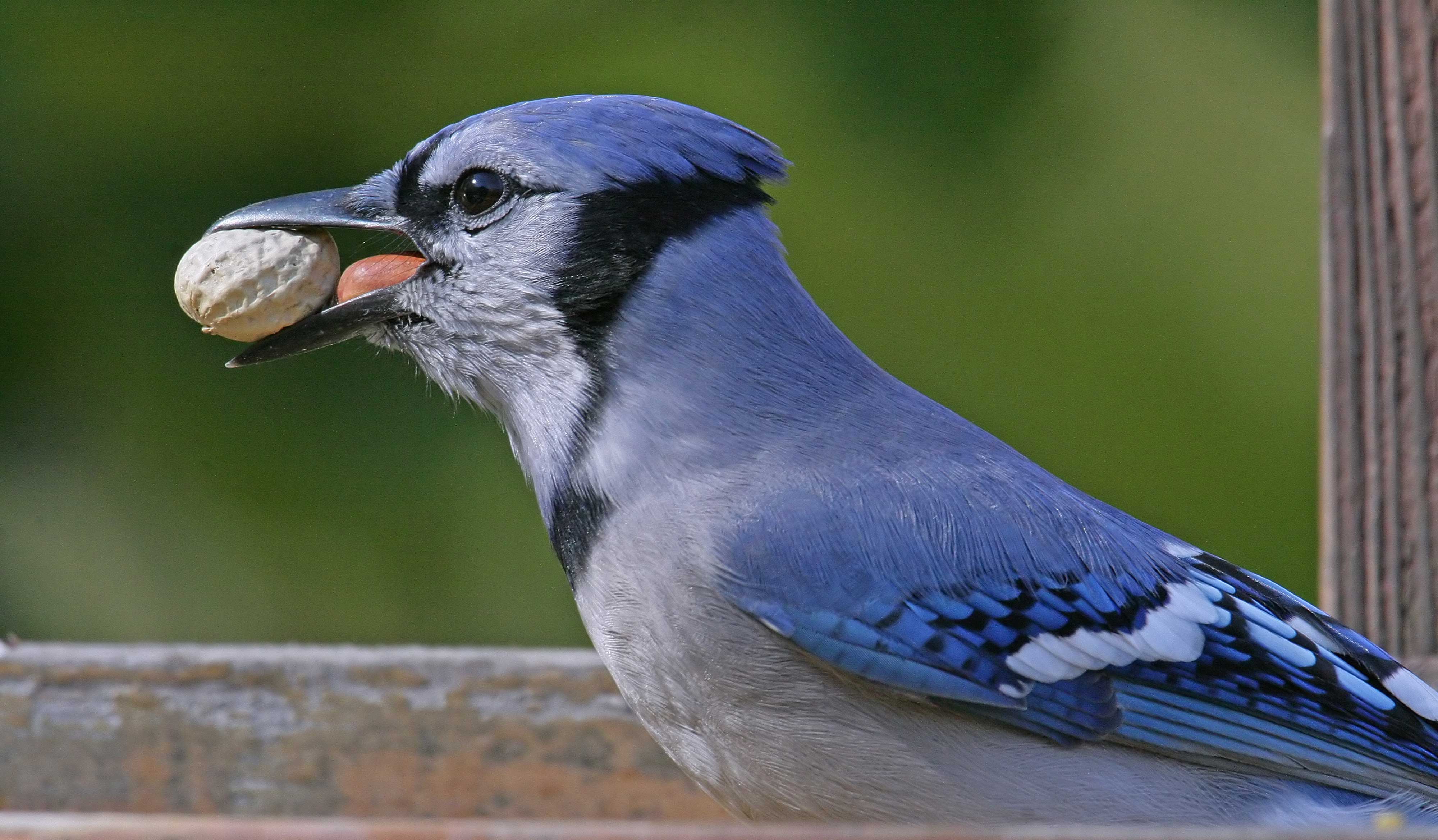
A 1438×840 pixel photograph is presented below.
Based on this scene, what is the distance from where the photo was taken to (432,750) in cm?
155

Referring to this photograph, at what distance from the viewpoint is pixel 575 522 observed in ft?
4.58

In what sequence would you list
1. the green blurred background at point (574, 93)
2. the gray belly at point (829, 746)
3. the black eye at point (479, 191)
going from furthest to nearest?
1. the green blurred background at point (574, 93)
2. the black eye at point (479, 191)
3. the gray belly at point (829, 746)

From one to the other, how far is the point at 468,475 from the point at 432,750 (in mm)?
1521

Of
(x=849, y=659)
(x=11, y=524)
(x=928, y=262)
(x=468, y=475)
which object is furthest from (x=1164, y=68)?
(x=11, y=524)

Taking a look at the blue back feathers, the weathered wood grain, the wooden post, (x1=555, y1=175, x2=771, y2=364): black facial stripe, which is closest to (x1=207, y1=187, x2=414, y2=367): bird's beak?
(x1=555, y1=175, x2=771, y2=364): black facial stripe

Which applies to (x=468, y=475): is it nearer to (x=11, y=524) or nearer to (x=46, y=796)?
(x=11, y=524)

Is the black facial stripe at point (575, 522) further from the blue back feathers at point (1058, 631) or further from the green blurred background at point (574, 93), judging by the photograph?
the green blurred background at point (574, 93)

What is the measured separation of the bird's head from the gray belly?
22 cm

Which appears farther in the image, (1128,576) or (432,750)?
(432,750)

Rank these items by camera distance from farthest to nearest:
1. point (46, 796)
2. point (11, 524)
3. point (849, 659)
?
point (11, 524) → point (46, 796) → point (849, 659)

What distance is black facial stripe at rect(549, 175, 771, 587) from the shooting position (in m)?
1.41

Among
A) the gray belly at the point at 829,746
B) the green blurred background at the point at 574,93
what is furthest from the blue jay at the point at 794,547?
the green blurred background at the point at 574,93

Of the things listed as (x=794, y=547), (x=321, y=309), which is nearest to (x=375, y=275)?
(x=321, y=309)

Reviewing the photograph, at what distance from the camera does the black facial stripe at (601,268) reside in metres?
1.41
